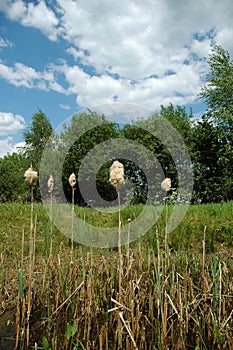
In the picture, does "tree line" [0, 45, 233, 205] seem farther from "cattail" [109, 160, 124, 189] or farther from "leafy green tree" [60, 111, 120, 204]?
"cattail" [109, 160, 124, 189]

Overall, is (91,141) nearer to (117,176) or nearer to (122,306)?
(117,176)

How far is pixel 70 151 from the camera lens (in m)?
12.7

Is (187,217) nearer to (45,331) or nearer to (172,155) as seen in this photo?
(45,331)

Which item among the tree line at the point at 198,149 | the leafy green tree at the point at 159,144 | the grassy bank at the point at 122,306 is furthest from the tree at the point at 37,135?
the grassy bank at the point at 122,306

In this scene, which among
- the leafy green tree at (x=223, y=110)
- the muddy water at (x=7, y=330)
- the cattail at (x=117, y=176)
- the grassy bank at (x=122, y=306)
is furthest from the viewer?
the leafy green tree at (x=223, y=110)

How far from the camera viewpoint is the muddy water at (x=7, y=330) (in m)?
2.57

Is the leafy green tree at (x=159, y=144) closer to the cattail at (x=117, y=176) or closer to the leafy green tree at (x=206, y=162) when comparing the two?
the leafy green tree at (x=206, y=162)

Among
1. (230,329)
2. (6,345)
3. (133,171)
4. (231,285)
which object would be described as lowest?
(6,345)

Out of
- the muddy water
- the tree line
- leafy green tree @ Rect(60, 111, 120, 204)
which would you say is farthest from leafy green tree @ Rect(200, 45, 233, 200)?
the muddy water

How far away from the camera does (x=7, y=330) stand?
2.85m

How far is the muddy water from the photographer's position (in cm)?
257

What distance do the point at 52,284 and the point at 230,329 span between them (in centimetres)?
183

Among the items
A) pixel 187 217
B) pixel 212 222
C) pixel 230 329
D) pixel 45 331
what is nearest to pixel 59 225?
pixel 187 217

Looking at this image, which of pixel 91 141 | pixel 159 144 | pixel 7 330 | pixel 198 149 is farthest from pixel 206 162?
pixel 7 330
